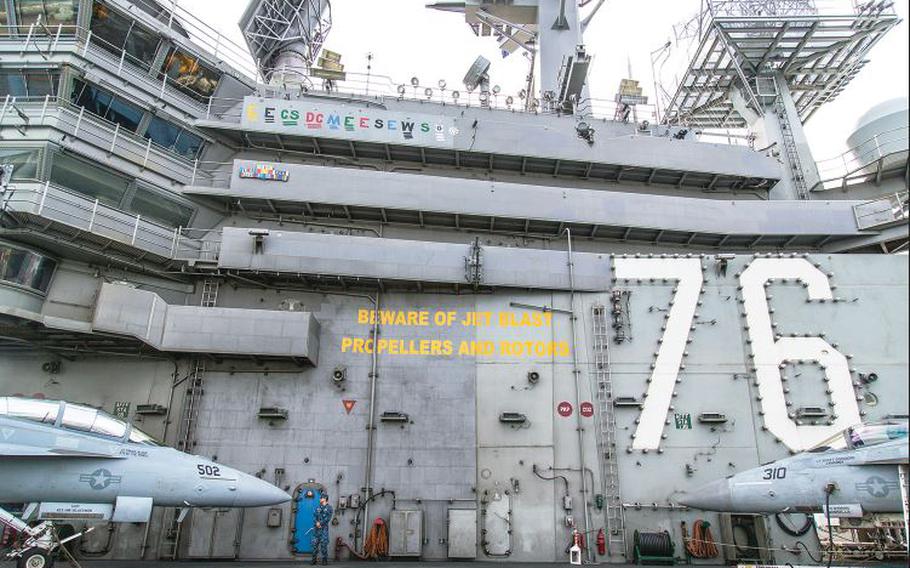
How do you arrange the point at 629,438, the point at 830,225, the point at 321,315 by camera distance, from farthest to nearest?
1. the point at 830,225
2. the point at 321,315
3. the point at 629,438

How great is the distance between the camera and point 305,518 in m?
11.0

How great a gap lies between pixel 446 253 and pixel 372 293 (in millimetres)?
1972

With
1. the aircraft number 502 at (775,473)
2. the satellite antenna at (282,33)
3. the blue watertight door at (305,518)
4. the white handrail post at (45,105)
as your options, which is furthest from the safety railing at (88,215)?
the aircraft number 502 at (775,473)

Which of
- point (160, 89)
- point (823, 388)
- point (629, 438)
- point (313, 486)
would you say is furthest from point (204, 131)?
point (823, 388)

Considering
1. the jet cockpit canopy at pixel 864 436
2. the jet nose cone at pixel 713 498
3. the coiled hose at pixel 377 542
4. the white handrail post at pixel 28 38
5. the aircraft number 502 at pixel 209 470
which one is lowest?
the coiled hose at pixel 377 542

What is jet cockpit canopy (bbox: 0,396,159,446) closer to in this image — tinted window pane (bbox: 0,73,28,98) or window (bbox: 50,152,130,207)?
window (bbox: 50,152,130,207)

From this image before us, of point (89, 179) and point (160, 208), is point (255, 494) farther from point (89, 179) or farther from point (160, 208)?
point (89, 179)

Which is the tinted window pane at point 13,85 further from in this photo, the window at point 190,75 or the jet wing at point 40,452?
the jet wing at point 40,452

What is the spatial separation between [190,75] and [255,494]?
989 cm

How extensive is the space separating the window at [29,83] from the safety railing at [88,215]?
7.43 feet

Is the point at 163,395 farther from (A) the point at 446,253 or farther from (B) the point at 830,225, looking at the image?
(B) the point at 830,225

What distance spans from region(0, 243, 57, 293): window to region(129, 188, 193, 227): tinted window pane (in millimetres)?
1997

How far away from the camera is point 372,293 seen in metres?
12.8

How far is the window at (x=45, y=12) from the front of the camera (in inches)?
462
